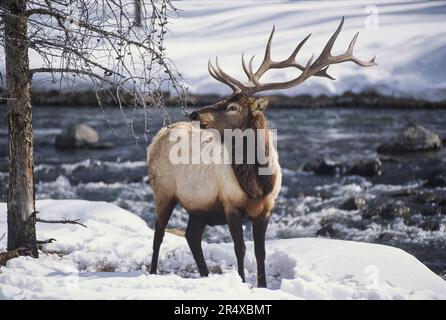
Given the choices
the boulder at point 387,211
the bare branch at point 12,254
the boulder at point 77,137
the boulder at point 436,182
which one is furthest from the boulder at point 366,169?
the bare branch at point 12,254

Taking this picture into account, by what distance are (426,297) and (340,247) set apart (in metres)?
1.87

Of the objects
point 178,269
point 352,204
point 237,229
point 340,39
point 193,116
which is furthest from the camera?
point 340,39

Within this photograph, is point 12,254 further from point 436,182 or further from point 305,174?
point 436,182

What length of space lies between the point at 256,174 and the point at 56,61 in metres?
1.96

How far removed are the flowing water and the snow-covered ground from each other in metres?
1.03

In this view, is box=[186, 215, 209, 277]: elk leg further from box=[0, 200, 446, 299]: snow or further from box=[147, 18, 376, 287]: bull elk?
box=[0, 200, 446, 299]: snow

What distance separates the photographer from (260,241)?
6.24 metres

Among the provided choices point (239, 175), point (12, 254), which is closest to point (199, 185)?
point (239, 175)

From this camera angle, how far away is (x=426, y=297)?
563 cm

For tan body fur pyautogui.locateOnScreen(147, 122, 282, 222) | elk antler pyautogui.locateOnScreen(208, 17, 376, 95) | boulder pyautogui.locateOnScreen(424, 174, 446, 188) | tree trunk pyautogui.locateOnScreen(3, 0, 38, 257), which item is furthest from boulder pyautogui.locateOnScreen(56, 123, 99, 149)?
elk antler pyautogui.locateOnScreen(208, 17, 376, 95)

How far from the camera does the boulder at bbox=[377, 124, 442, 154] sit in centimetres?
1494

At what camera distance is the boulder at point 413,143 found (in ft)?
49.0

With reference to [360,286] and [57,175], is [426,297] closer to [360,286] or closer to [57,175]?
[360,286]
